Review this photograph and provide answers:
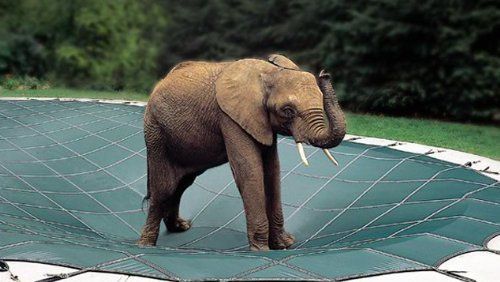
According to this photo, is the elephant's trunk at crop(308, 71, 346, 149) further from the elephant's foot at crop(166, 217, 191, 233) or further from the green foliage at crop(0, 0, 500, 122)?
the green foliage at crop(0, 0, 500, 122)

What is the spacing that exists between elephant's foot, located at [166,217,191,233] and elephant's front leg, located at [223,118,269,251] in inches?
44.4

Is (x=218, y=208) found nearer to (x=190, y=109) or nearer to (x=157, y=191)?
(x=157, y=191)

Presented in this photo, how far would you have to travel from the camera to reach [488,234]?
420cm

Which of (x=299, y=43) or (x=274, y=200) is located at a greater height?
(x=274, y=200)

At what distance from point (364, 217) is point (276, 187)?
77 centimetres

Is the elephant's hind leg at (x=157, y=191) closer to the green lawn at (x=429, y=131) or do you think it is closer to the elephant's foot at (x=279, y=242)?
the elephant's foot at (x=279, y=242)

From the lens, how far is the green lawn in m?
10.5

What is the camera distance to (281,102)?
419cm

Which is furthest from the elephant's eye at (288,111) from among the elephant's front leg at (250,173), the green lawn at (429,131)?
the green lawn at (429,131)

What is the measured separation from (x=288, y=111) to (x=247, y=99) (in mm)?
264

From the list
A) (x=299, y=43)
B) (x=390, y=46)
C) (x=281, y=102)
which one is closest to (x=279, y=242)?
(x=281, y=102)

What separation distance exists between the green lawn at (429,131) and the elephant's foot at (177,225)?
5265 millimetres

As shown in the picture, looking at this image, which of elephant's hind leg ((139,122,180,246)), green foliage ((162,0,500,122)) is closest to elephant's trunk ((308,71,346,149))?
elephant's hind leg ((139,122,180,246))

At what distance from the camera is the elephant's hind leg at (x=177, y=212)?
16.8 ft
